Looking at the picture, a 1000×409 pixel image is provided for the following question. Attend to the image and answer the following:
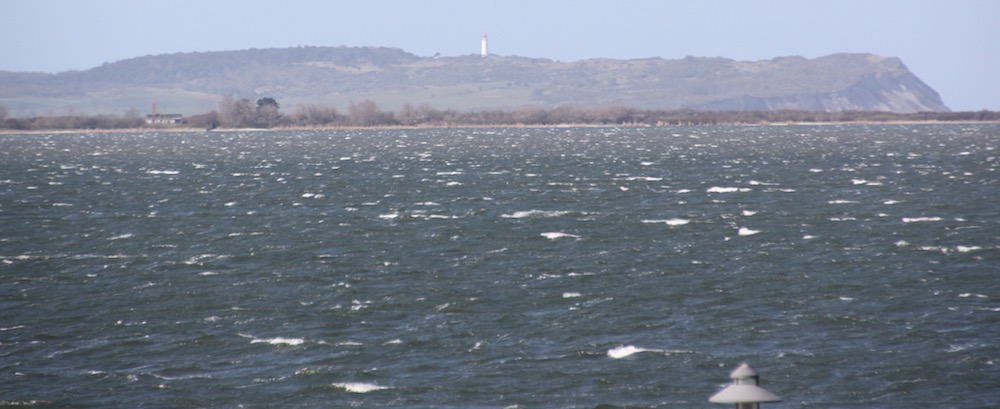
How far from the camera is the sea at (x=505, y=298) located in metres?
21.7

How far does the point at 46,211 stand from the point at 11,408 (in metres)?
31.8

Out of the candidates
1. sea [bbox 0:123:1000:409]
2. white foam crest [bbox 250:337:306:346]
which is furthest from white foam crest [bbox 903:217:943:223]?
white foam crest [bbox 250:337:306:346]

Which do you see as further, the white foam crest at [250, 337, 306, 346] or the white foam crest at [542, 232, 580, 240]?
the white foam crest at [542, 232, 580, 240]

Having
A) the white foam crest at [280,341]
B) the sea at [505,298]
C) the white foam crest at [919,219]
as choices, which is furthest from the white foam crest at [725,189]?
the white foam crest at [280,341]

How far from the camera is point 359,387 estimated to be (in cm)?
2170

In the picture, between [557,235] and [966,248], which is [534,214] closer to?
[557,235]

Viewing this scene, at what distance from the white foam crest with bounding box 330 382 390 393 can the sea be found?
4 cm

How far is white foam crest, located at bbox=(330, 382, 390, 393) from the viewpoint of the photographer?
70.6 feet

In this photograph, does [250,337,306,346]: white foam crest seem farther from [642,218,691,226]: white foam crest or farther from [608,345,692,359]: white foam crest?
[642,218,691,226]: white foam crest

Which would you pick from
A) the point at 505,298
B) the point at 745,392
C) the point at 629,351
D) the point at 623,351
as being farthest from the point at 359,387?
the point at 745,392

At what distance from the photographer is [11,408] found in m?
20.9

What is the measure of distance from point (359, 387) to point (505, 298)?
7.47 metres

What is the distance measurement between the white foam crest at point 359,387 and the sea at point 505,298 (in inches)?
1.5

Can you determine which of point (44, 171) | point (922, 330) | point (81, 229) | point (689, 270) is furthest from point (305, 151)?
point (922, 330)
